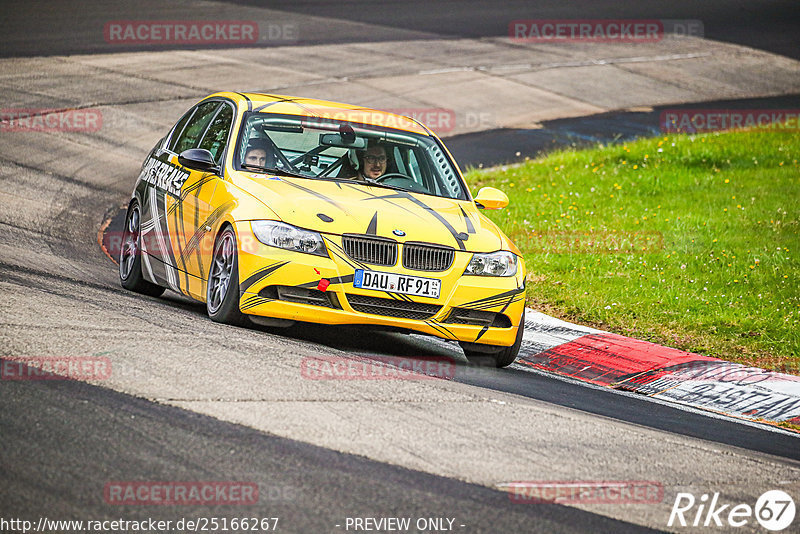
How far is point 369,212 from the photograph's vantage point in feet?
26.0

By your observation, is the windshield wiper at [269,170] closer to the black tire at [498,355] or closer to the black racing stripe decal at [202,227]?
the black racing stripe decal at [202,227]

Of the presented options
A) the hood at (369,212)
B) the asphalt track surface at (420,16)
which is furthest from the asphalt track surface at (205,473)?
the asphalt track surface at (420,16)

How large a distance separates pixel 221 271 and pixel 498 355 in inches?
84.6

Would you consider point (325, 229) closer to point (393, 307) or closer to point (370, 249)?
point (370, 249)

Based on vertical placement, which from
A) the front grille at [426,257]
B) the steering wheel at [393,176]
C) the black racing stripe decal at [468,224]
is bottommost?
the front grille at [426,257]

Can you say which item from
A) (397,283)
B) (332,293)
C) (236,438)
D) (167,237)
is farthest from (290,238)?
(236,438)

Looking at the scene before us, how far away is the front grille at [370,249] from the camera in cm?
767

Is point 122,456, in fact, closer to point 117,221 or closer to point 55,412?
point 55,412

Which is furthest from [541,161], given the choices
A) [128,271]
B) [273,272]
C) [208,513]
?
[208,513]

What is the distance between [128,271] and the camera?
9.88 meters

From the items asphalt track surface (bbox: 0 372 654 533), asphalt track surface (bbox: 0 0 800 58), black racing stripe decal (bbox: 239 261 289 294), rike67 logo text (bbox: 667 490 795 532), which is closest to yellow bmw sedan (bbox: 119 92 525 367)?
black racing stripe decal (bbox: 239 261 289 294)

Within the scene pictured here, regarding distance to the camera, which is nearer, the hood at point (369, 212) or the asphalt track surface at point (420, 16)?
the hood at point (369, 212)

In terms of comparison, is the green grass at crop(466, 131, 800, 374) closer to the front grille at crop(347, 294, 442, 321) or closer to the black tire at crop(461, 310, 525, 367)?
the black tire at crop(461, 310, 525, 367)

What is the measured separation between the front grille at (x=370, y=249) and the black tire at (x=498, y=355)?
0.98 meters
